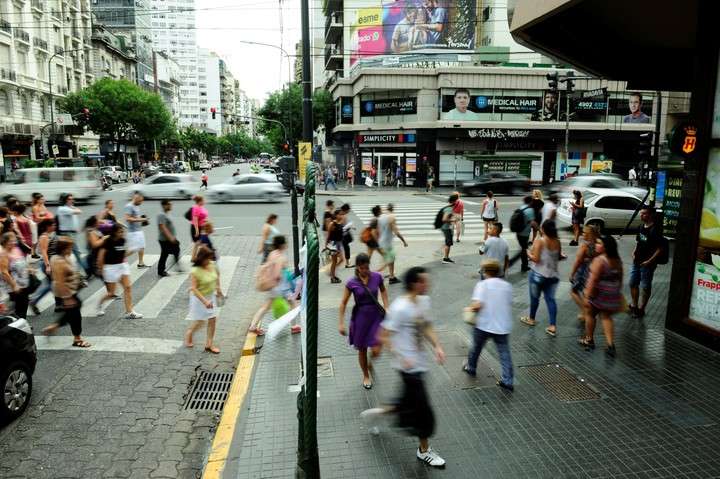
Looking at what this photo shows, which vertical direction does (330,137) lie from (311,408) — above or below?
above

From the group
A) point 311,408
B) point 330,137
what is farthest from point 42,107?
point 311,408

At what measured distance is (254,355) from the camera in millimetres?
7586

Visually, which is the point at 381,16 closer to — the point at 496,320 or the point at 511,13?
the point at 511,13

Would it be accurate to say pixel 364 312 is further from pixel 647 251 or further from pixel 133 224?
pixel 133 224

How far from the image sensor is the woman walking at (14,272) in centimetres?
764

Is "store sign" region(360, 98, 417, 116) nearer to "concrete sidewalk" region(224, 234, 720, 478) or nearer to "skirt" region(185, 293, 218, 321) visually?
"concrete sidewalk" region(224, 234, 720, 478)

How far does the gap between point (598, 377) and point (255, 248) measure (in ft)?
35.7

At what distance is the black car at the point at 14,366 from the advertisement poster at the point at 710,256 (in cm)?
894

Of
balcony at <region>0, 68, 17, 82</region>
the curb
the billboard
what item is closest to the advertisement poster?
the curb

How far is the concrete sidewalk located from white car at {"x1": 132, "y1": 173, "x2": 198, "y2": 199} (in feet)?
72.1

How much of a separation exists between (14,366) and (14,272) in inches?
110

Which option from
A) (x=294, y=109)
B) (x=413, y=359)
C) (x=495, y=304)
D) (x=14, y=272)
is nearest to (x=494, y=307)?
(x=495, y=304)

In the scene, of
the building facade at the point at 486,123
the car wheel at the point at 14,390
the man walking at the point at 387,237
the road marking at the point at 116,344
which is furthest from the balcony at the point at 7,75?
the car wheel at the point at 14,390

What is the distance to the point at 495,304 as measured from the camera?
5891mm
